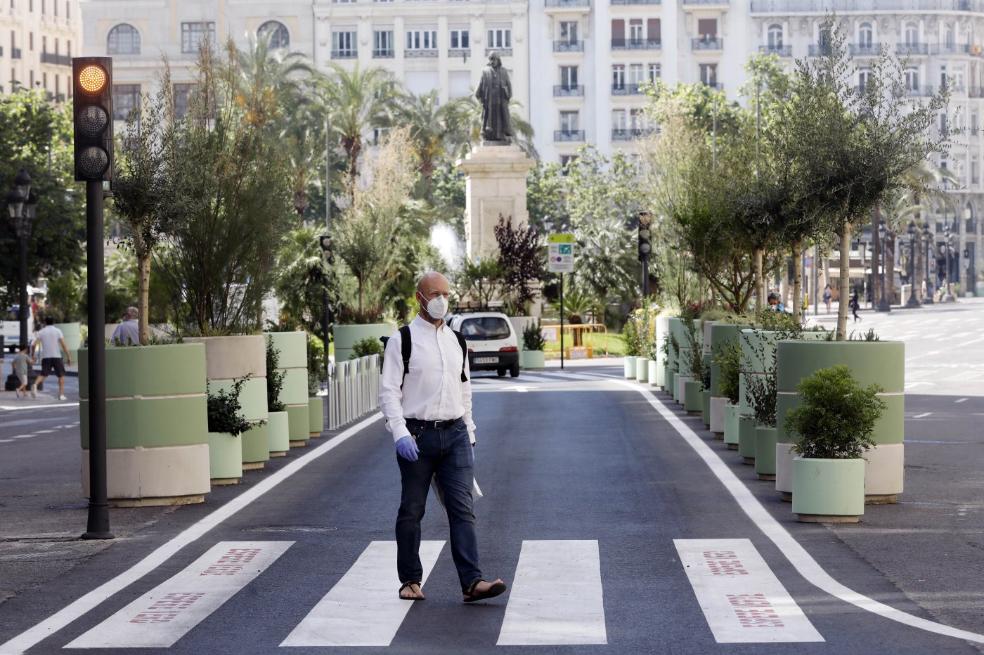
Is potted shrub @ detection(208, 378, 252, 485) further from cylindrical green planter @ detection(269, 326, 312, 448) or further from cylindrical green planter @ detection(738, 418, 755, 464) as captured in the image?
cylindrical green planter @ detection(738, 418, 755, 464)

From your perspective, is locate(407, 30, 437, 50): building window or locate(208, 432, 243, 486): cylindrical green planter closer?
locate(208, 432, 243, 486): cylindrical green planter

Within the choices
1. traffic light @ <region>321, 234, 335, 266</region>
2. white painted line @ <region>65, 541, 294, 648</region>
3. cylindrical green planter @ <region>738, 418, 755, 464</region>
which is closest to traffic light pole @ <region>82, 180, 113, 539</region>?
white painted line @ <region>65, 541, 294, 648</region>

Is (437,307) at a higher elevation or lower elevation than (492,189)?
lower

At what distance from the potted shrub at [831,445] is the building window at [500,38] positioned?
105m

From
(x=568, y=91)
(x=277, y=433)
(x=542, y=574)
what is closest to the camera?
(x=542, y=574)

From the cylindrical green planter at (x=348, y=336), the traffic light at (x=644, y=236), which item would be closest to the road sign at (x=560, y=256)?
the traffic light at (x=644, y=236)

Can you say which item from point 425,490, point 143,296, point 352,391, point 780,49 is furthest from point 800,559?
point 780,49

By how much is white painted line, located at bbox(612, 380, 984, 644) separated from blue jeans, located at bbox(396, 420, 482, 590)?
86.4 inches

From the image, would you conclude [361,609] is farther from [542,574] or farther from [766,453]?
[766,453]

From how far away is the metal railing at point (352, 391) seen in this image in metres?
26.3

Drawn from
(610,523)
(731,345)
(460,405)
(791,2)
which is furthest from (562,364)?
(791,2)

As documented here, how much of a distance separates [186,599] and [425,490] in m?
1.54

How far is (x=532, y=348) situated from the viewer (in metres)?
48.0

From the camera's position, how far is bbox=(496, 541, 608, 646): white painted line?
9.59 metres
